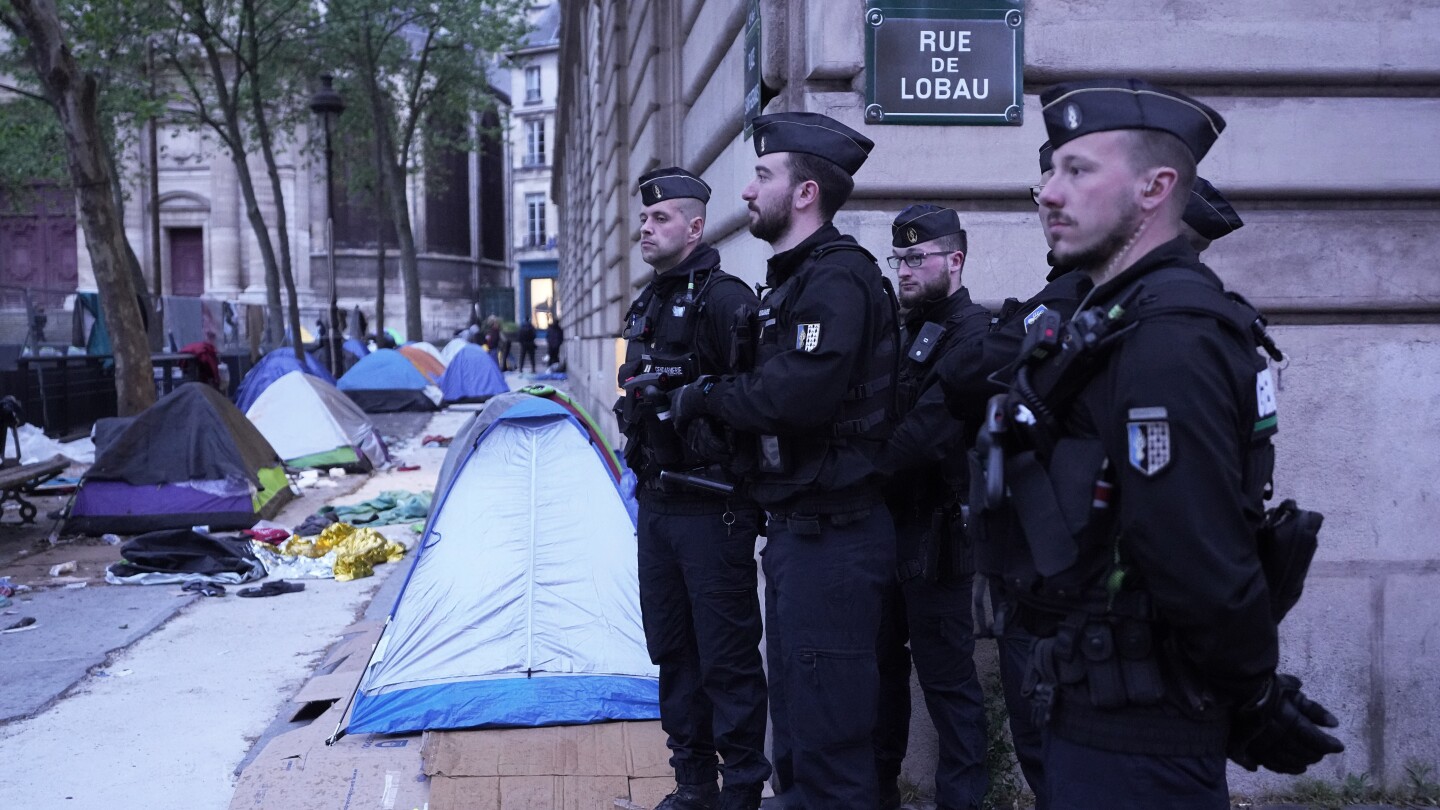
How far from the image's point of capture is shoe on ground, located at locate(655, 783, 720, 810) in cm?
436

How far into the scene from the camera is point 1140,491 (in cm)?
210

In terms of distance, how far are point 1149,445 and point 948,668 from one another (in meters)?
2.27

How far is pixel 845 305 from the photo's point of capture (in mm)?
3461

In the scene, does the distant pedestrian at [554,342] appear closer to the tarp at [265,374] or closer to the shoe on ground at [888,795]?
the tarp at [265,374]

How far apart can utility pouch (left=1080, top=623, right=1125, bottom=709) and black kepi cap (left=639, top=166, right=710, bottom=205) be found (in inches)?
107

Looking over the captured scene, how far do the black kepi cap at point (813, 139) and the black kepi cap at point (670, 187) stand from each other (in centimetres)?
75

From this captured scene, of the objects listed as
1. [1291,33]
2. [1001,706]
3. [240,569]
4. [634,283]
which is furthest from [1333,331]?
[240,569]

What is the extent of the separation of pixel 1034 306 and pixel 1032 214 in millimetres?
1608

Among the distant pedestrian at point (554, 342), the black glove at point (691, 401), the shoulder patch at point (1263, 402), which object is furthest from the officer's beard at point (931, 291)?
the distant pedestrian at point (554, 342)

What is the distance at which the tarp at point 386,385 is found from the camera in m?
23.6

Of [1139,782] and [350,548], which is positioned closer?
[1139,782]

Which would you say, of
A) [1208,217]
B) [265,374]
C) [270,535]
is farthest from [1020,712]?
[265,374]

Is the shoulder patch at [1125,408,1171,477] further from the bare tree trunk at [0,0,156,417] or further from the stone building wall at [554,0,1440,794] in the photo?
the bare tree trunk at [0,0,156,417]

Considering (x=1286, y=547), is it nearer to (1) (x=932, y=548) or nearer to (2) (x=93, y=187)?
(1) (x=932, y=548)
